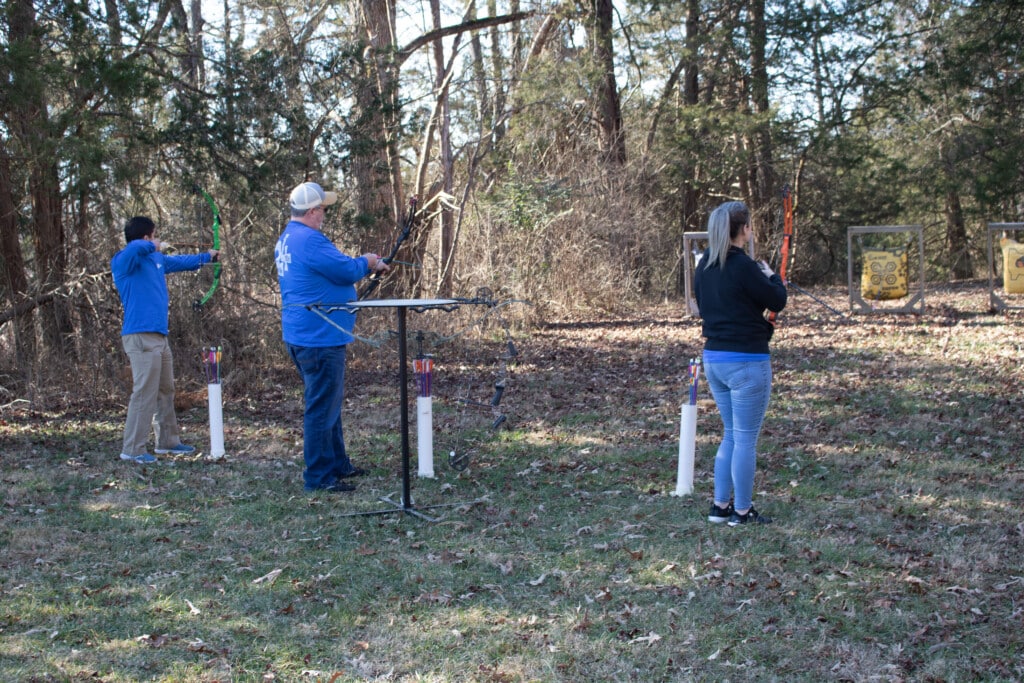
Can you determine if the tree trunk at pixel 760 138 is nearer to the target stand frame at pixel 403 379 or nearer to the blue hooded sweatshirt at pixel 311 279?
the blue hooded sweatshirt at pixel 311 279

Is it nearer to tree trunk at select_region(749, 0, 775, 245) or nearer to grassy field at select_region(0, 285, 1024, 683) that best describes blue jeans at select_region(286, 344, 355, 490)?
grassy field at select_region(0, 285, 1024, 683)

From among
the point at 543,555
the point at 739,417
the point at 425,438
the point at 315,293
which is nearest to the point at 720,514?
the point at 739,417

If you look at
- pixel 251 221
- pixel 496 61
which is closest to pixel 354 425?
pixel 251 221

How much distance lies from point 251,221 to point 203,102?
154 cm

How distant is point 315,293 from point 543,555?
239 cm

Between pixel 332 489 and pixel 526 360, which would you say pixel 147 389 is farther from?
pixel 526 360

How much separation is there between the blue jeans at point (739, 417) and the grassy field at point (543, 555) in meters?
0.27

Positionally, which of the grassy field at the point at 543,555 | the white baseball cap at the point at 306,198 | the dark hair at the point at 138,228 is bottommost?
the grassy field at the point at 543,555

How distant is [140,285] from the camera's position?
305 inches

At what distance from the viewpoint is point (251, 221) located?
1202 cm

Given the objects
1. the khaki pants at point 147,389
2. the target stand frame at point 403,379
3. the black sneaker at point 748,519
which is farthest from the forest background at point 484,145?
the black sneaker at point 748,519

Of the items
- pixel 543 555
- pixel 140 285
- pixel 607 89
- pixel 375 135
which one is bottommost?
pixel 543 555

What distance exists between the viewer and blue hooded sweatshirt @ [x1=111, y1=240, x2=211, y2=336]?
25.1 ft

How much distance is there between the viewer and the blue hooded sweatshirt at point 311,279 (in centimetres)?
636
